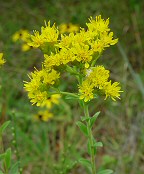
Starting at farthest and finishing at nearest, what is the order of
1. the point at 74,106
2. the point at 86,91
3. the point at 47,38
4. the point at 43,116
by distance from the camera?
the point at 74,106 < the point at 43,116 < the point at 47,38 < the point at 86,91

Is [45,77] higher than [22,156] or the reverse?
higher

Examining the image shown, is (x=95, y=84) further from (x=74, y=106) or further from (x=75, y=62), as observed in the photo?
(x=74, y=106)

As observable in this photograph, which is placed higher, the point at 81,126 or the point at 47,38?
the point at 47,38

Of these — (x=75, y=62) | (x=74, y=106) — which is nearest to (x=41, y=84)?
(x=75, y=62)

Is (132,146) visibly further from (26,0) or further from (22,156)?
(26,0)

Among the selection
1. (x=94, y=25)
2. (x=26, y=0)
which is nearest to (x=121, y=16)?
(x=26, y=0)

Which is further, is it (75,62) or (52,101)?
(52,101)

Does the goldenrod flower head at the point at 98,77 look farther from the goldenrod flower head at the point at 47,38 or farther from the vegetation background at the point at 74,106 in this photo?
the vegetation background at the point at 74,106
